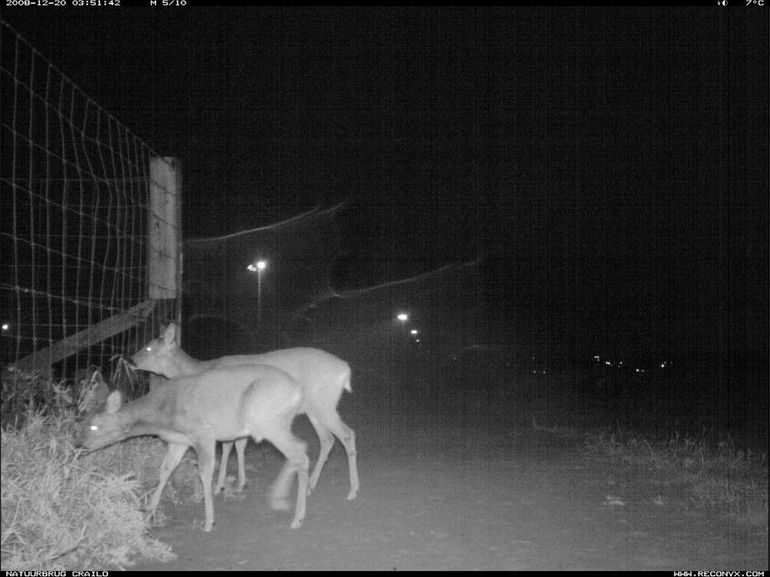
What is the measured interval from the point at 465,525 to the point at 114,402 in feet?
12.4

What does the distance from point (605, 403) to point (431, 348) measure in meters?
36.6

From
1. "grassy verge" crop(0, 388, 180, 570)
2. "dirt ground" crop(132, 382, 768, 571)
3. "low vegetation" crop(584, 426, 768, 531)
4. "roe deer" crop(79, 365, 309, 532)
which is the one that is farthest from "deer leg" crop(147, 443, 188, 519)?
Answer: "low vegetation" crop(584, 426, 768, 531)

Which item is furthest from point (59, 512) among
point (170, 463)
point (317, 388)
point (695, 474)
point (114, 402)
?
point (695, 474)

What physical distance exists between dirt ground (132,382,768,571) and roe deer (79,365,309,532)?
67 centimetres

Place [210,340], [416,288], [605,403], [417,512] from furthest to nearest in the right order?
[416,288]
[210,340]
[605,403]
[417,512]

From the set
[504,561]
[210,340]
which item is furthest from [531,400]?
[504,561]

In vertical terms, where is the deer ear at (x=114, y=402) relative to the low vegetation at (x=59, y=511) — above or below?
above

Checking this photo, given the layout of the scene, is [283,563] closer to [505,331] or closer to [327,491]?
[327,491]

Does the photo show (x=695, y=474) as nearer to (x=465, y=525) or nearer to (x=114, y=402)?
(x=465, y=525)

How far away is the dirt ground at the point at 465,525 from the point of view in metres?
6.34

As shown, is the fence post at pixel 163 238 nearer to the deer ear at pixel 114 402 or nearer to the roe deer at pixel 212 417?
the roe deer at pixel 212 417

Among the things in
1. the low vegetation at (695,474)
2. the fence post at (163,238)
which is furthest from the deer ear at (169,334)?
the low vegetation at (695,474)

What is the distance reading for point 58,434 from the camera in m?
7.05

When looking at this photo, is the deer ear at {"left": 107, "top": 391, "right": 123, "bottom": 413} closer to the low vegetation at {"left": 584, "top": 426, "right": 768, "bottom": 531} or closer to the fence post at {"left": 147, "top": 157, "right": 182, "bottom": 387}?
the fence post at {"left": 147, "top": 157, "right": 182, "bottom": 387}
